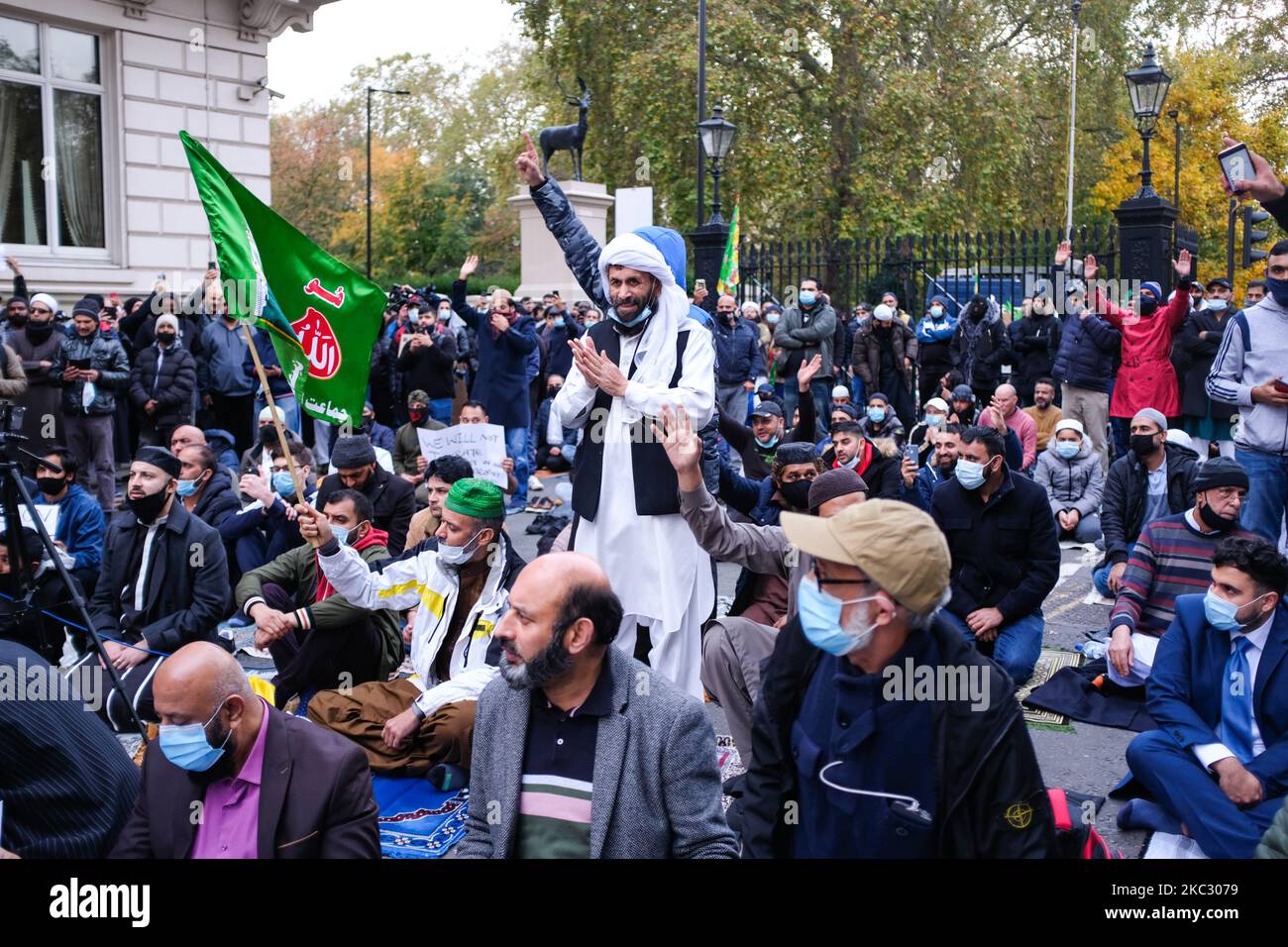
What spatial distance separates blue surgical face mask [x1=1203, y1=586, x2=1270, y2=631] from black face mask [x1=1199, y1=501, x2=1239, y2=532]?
148 centimetres

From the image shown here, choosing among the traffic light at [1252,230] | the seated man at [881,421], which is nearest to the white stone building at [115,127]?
the seated man at [881,421]

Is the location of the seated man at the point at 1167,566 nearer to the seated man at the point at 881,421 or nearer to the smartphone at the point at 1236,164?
the smartphone at the point at 1236,164

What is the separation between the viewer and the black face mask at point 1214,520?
6477mm

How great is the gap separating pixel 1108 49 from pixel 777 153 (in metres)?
13.4

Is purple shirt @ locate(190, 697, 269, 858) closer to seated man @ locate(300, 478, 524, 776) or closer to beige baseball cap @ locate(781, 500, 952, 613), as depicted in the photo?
beige baseball cap @ locate(781, 500, 952, 613)

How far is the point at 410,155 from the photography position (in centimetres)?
5831

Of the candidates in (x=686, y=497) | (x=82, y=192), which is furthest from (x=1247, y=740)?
(x=82, y=192)

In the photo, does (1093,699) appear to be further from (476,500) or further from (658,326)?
(476,500)

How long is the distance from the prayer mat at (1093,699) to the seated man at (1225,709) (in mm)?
1446

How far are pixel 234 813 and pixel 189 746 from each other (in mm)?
229

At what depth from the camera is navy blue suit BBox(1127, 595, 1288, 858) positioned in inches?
192

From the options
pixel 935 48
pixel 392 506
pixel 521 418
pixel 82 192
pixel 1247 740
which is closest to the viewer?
pixel 1247 740

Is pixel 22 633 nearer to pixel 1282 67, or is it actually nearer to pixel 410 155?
pixel 1282 67

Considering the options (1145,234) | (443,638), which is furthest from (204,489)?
(1145,234)
